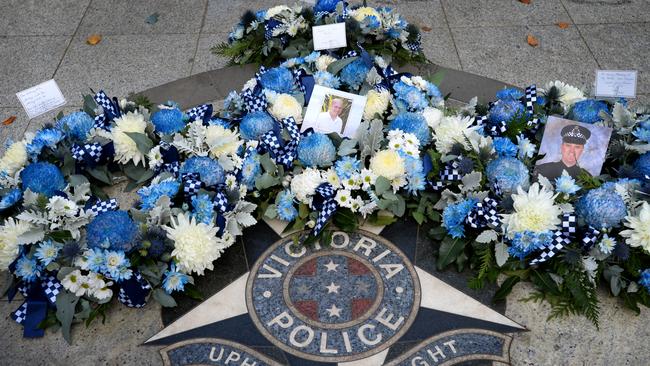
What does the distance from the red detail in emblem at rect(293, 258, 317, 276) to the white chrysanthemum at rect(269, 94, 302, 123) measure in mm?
849

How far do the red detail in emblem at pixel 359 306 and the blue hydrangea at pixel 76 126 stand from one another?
1772mm

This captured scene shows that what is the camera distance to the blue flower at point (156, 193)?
246 centimetres

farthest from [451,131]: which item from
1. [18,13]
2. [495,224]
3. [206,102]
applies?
[18,13]

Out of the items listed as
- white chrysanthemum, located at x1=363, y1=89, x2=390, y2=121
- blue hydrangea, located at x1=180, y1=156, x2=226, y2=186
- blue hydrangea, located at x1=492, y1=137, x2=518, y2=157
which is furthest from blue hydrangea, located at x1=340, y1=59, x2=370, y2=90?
blue hydrangea, located at x1=180, y1=156, x2=226, y2=186

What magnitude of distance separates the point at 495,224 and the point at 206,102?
2.07 meters

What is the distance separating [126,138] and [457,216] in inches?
68.3

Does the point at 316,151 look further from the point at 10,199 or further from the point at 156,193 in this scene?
the point at 10,199

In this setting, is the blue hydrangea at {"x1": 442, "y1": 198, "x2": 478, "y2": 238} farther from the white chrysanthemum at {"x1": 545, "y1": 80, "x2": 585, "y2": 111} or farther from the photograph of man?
the white chrysanthemum at {"x1": 545, "y1": 80, "x2": 585, "y2": 111}

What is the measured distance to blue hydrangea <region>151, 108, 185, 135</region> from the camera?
9.24 ft

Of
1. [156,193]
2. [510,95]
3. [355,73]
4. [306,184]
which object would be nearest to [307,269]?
[306,184]

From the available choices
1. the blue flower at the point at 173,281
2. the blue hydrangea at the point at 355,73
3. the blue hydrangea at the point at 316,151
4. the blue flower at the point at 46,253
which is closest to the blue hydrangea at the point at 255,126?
the blue hydrangea at the point at 316,151

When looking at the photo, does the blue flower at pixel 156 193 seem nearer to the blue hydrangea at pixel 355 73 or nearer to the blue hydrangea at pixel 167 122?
the blue hydrangea at pixel 167 122

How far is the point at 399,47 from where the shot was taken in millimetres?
3773

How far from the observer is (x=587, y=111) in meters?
2.80
